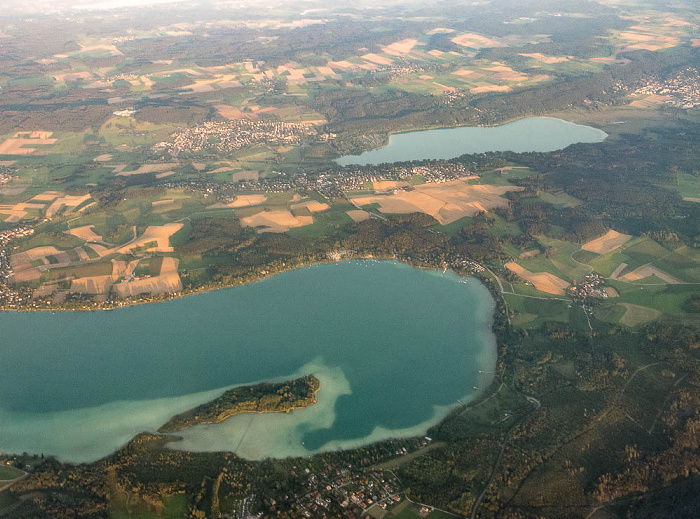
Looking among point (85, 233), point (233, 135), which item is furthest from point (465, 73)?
point (85, 233)

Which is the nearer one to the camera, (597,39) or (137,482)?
(137,482)

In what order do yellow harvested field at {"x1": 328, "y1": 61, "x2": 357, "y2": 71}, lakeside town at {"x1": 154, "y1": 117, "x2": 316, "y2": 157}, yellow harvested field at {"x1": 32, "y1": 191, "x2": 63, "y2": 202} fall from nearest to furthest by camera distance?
yellow harvested field at {"x1": 32, "y1": 191, "x2": 63, "y2": 202} < lakeside town at {"x1": 154, "y1": 117, "x2": 316, "y2": 157} < yellow harvested field at {"x1": 328, "y1": 61, "x2": 357, "y2": 71}

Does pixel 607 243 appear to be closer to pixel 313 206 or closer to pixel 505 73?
pixel 313 206

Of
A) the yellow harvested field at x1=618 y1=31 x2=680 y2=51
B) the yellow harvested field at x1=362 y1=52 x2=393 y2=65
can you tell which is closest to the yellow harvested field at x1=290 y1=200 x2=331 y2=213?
the yellow harvested field at x1=362 y1=52 x2=393 y2=65

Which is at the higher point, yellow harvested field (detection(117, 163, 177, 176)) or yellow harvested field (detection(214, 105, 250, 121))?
yellow harvested field (detection(214, 105, 250, 121))

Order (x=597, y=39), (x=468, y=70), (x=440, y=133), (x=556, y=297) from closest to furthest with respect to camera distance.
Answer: (x=556, y=297), (x=440, y=133), (x=468, y=70), (x=597, y=39)

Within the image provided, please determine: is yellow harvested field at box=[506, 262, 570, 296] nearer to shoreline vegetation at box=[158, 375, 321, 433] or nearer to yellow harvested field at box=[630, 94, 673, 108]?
shoreline vegetation at box=[158, 375, 321, 433]

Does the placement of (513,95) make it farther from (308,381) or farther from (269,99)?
(308,381)

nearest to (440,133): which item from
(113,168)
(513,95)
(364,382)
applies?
(513,95)
